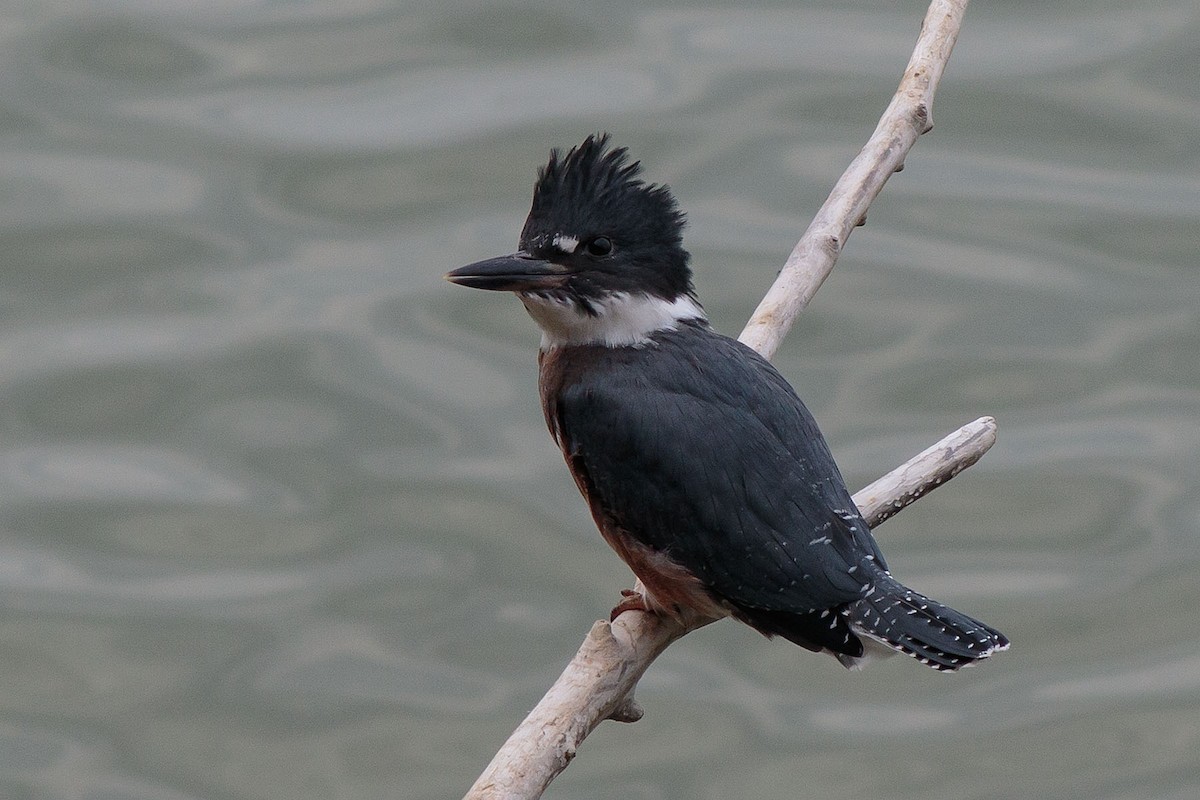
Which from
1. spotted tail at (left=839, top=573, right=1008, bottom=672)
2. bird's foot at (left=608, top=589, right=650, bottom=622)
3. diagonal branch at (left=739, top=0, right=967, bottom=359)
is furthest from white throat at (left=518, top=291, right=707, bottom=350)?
spotted tail at (left=839, top=573, right=1008, bottom=672)

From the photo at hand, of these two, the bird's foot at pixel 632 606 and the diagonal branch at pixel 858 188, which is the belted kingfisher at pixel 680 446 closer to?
the bird's foot at pixel 632 606

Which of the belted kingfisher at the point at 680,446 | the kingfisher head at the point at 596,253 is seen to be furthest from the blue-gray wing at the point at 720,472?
the kingfisher head at the point at 596,253

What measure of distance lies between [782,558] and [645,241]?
2.99 ft

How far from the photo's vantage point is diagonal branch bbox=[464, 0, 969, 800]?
12.8 feet

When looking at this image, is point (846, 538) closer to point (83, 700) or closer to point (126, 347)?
point (83, 700)

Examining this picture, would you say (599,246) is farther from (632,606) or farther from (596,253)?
(632,606)

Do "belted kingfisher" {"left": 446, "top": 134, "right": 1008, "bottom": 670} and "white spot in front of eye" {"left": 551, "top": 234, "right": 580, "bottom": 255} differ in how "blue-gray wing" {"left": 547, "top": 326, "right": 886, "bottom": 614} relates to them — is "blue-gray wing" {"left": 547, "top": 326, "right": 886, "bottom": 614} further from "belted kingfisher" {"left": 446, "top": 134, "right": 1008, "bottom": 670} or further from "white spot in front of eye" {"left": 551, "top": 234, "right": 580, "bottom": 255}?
"white spot in front of eye" {"left": 551, "top": 234, "right": 580, "bottom": 255}

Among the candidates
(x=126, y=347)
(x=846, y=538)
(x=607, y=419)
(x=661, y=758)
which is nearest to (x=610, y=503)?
(x=607, y=419)

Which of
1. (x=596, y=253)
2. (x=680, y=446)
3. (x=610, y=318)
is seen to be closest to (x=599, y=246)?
(x=596, y=253)

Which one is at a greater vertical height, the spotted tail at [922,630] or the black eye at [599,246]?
the black eye at [599,246]

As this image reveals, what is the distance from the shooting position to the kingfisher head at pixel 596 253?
15.7 feet

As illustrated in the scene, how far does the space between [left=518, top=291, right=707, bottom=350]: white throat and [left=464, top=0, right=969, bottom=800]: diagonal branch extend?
0.94 ft

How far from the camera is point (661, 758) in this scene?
7.20 metres

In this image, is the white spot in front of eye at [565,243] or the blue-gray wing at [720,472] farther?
the white spot in front of eye at [565,243]
